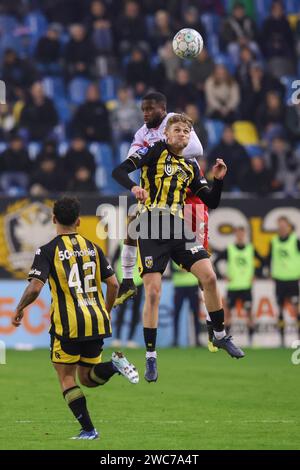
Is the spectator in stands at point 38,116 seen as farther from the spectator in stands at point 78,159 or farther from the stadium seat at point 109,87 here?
the stadium seat at point 109,87

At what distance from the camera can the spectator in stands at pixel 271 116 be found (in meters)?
22.7

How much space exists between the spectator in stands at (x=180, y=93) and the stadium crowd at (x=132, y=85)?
3 centimetres

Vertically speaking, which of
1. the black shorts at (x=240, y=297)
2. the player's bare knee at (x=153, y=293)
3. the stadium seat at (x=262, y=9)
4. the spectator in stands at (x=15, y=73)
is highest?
the stadium seat at (x=262, y=9)

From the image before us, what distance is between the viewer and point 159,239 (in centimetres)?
1162

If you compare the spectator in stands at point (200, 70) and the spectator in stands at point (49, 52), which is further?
the spectator in stands at point (49, 52)

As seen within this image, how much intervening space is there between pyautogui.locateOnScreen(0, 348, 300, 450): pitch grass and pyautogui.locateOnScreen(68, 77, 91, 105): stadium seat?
6.90 meters

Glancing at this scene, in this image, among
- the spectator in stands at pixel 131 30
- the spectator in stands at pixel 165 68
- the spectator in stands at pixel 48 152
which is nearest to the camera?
the spectator in stands at pixel 48 152

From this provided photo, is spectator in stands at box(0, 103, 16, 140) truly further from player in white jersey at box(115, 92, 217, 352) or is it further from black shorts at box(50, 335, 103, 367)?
black shorts at box(50, 335, 103, 367)

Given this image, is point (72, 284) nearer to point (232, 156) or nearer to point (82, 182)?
point (82, 182)

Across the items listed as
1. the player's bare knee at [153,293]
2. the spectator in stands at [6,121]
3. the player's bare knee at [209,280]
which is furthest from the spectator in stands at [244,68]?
the player's bare knee at [153,293]

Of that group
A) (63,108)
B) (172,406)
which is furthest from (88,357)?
(63,108)

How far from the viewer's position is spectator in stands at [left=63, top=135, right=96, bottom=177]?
21.5 meters

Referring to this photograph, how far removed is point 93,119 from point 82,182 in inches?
71.1

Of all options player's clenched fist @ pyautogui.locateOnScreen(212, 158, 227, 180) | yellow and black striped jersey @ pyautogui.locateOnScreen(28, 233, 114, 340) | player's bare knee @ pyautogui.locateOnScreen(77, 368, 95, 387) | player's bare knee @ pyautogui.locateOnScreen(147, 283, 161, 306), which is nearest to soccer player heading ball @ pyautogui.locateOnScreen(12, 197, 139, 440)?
A: yellow and black striped jersey @ pyautogui.locateOnScreen(28, 233, 114, 340)
